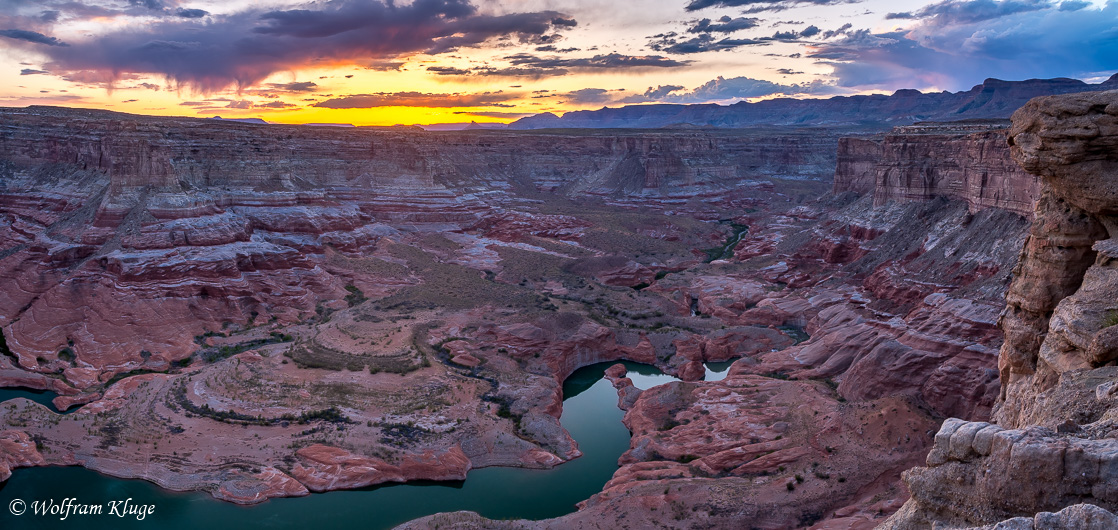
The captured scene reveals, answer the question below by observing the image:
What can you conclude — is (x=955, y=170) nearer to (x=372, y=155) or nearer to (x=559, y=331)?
(x=559, y=331)

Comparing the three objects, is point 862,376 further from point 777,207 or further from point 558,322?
point 777,207

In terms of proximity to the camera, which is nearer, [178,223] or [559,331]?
[559,331]

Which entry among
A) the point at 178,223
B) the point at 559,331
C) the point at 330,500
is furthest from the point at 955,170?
the point at 178,223

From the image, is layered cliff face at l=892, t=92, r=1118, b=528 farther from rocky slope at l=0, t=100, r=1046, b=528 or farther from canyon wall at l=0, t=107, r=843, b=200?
canyon wall at l=0, t=107, r=843, b=200

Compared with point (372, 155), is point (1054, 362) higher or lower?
lower

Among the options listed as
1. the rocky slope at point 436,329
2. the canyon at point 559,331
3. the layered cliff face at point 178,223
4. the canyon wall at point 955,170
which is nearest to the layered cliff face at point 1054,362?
the canyon at point 559,331

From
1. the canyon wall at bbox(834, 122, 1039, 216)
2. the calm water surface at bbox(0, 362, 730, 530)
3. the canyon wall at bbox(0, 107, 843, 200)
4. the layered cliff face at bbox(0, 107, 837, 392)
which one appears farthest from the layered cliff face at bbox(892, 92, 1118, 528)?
the canyon wall at bbox(0, 107, 843, 200)

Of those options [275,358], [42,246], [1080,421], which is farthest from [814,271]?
[42,246]
